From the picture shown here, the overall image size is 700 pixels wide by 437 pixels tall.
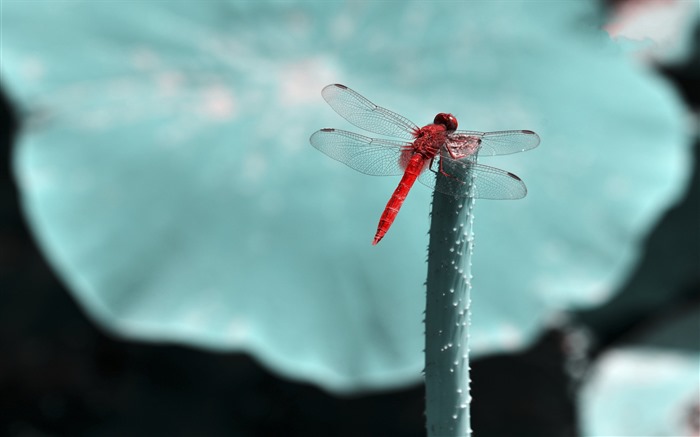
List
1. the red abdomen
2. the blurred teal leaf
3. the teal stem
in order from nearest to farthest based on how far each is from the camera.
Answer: the teal stem < the red abdomen < the blurred teal leaf

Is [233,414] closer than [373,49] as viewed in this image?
No

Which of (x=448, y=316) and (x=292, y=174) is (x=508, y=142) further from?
(x=292, y=174)

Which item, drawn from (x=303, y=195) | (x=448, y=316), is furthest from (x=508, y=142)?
(x=303, y=195)

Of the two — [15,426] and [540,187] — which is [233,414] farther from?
[540,187]

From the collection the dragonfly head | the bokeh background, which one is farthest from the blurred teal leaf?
the dragonfly head

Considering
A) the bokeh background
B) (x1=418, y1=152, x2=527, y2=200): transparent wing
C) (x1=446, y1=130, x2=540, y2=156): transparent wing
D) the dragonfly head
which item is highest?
the bokeh background

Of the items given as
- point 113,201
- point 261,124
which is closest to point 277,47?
point 261,124

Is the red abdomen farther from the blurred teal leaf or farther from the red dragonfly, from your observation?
the blurred teal leaf
